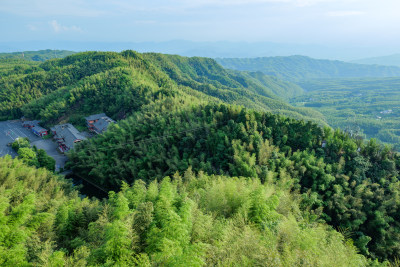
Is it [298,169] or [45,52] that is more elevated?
[45,52]

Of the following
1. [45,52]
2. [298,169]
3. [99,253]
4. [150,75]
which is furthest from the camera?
[45,52]

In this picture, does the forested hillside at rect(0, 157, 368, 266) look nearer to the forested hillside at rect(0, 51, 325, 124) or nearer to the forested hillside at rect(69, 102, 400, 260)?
the forested hillside at rect(69, 102, 400, 260)

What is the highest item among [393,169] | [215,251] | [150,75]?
[150,75]

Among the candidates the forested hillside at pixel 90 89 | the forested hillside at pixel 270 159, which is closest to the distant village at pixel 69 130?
the forested hillside at pixel 90 89

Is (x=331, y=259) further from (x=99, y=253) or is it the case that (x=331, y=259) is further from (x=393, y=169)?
(x=393, y=169)

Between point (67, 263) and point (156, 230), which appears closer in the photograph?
point (67, 263)

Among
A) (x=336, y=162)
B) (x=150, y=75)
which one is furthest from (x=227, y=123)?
(x=150, y=75)
